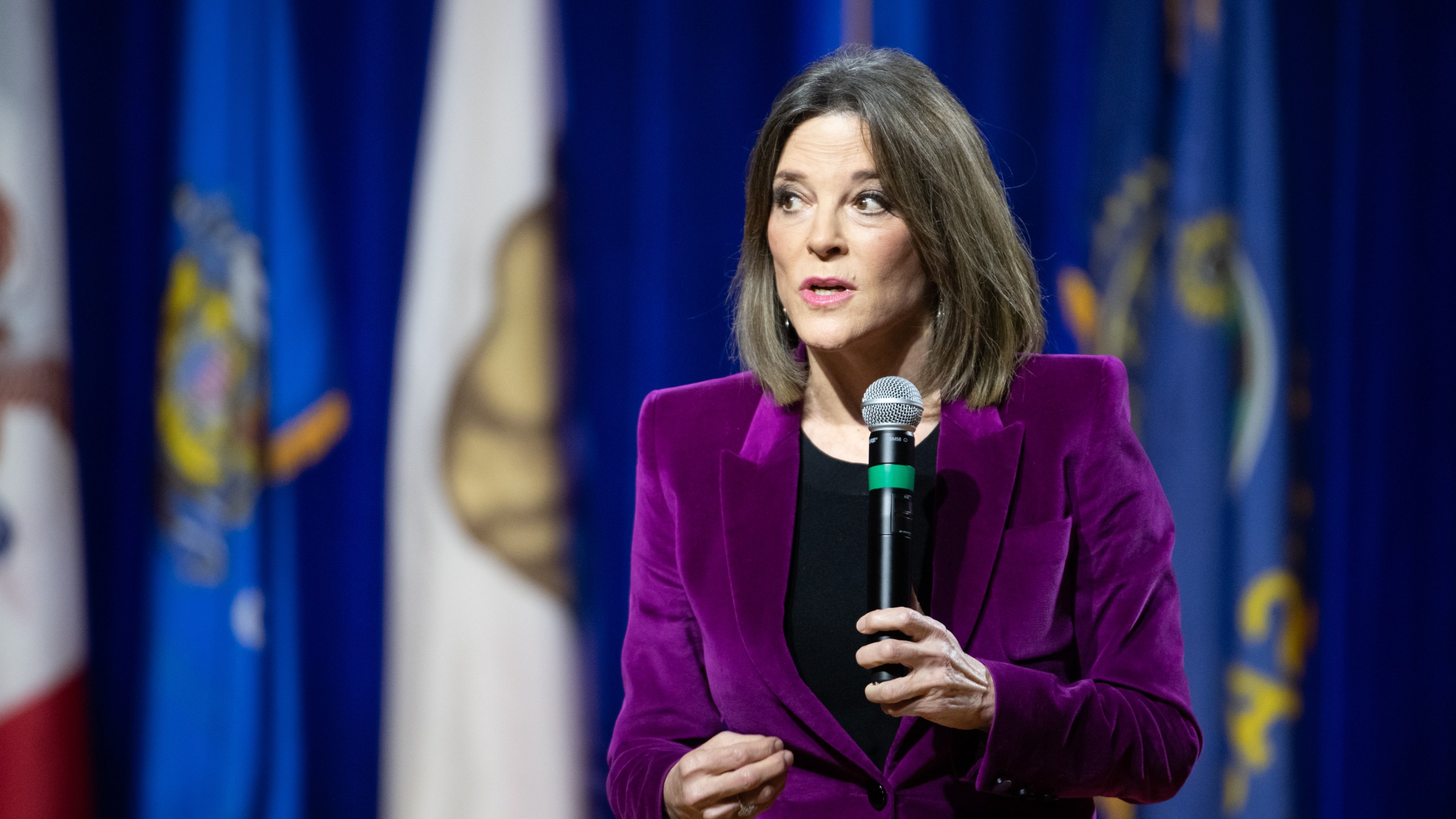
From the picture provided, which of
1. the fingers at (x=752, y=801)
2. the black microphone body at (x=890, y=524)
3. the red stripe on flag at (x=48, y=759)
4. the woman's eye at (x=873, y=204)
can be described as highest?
the woman's eye at (x=873, y=204)

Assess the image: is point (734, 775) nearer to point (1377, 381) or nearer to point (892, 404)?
point (892, 404)

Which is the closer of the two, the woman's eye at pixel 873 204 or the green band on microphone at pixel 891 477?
the green band on microphone at pixel 891 477

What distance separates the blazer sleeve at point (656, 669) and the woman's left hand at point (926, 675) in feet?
1.12

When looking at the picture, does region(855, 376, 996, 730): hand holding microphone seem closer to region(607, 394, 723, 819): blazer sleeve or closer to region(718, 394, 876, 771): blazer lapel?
region(718, 394, 876, 771): blazer lapel

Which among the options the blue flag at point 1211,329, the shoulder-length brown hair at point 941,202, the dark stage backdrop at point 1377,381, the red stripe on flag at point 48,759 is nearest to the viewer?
the shoulder-length brown hair at point 941,202

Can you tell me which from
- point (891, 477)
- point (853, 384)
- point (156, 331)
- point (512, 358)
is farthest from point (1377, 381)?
point (156, 331)

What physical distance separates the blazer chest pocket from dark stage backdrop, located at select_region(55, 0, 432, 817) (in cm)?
180

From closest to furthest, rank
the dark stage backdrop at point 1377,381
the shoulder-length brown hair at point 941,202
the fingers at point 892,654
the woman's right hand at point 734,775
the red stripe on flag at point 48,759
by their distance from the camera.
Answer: the fingers at point 892,654, the woman's right hand at point 734,775, the shoulder-length brown hair at point 941,202, the red stripe on flag at point 48,759, the dark stage backdrop at point 1377,381

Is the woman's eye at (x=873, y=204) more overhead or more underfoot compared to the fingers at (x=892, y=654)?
more overhead

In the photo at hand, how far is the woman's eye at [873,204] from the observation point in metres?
1.38

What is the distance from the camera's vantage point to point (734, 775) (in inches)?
45.3

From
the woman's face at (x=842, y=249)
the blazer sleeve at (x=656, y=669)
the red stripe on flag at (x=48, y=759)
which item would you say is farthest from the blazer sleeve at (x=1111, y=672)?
the red stripe on flag at (x=48, y=759)

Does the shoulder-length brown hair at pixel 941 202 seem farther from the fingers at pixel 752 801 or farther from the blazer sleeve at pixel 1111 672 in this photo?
the fingers at pixel 752 801

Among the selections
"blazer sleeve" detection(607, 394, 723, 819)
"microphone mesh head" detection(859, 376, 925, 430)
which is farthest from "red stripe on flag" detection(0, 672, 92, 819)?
"microphone mesh head" detection(859, 376, 925, 430)
